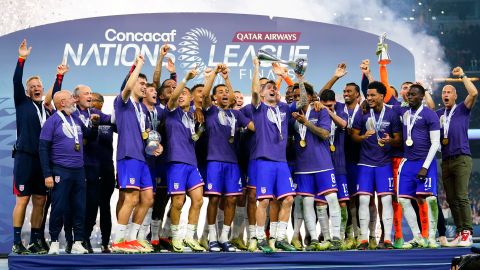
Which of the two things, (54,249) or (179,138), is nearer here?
(54,249)

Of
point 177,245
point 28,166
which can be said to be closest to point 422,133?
point 177,245

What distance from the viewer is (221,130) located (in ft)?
27.3

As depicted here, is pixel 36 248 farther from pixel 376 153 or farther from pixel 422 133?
pixel 422 133

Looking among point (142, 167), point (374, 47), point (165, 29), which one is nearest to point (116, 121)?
point (142, 167)

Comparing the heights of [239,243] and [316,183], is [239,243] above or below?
below

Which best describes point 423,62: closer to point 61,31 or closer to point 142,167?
point 61,31

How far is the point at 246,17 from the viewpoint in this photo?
36.9ft

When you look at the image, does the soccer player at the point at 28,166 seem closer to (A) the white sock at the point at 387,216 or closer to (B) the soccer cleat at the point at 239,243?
(B) the soccer cleat at the point at 239,243

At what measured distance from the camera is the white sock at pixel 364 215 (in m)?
8.43

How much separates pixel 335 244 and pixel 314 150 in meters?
0.94

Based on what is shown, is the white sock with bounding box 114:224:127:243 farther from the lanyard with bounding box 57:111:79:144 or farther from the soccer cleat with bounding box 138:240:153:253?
the lanyard with bounding box 57:111:79:144

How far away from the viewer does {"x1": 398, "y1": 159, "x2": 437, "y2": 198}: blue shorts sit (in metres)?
8.35

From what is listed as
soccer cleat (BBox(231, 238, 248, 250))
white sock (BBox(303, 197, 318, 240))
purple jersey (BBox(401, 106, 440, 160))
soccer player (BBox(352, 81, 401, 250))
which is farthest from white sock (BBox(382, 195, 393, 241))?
soccer cleat (BBox(231, 238, 248, 250))

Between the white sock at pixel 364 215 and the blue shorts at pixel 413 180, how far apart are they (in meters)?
0.34
